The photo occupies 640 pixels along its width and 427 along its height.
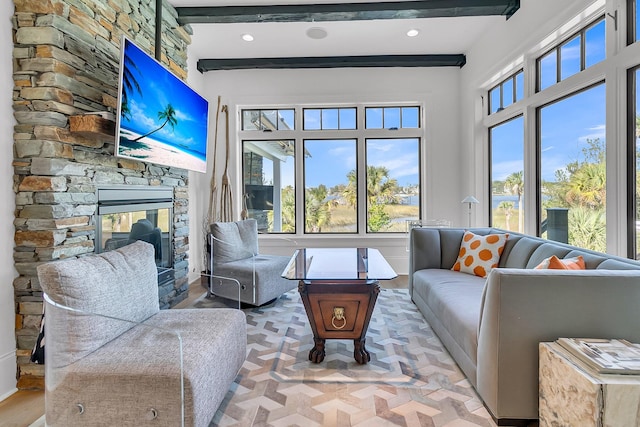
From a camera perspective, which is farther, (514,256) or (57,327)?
(514,256)

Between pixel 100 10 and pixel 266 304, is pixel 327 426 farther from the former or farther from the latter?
pixel 100 10

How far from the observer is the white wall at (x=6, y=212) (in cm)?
196

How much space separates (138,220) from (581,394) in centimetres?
321

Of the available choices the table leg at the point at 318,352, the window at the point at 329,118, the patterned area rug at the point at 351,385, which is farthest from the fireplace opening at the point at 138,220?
the window at the point at 329,118

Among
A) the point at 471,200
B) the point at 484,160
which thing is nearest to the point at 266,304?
the point at 471,200

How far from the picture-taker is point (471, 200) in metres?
3.92

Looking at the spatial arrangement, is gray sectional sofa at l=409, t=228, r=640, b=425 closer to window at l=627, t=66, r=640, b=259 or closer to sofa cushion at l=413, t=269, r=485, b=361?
sofa cushion at l=413, t=269, r=485, b=361

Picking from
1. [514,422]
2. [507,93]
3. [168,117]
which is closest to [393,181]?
[507,93]

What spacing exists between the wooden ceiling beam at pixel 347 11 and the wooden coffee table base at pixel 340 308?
2.78 metres

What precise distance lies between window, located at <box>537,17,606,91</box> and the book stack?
2.12 m

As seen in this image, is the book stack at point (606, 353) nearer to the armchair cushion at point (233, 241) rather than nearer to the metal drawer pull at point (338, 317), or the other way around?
the metal drawer pull at point (338, 317)

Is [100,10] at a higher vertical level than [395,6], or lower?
lower

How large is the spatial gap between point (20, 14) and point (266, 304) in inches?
115

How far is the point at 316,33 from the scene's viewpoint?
3.98 metres
